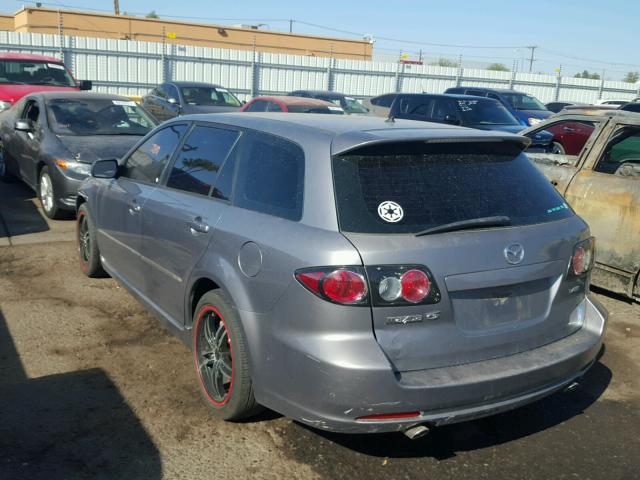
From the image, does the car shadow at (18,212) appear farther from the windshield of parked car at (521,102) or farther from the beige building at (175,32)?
the beige building at (175,32)

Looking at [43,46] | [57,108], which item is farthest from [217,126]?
[43,46]

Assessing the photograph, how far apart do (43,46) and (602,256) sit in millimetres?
22506

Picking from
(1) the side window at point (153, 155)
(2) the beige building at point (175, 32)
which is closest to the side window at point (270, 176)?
(1) the side window at point (153, 155)

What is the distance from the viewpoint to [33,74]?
44.5ft

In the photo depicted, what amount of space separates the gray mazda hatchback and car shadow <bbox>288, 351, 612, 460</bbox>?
0.49 m

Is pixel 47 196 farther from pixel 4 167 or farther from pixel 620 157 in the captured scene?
pixel 620 157

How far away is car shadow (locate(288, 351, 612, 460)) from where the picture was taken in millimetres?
3439

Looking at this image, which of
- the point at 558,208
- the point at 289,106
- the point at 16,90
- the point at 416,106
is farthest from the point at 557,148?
the point at 16,90

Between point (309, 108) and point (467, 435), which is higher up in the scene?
point (309, 108)

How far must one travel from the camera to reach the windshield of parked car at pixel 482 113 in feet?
44.8

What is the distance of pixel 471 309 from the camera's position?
3041mm

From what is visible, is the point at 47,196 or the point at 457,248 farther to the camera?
the point at 47,196

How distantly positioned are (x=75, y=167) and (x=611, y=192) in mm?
5822

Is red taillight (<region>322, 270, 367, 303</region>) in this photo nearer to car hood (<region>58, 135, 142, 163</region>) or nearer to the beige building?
car hood (<region>58, 135, 142, 163</region>)
